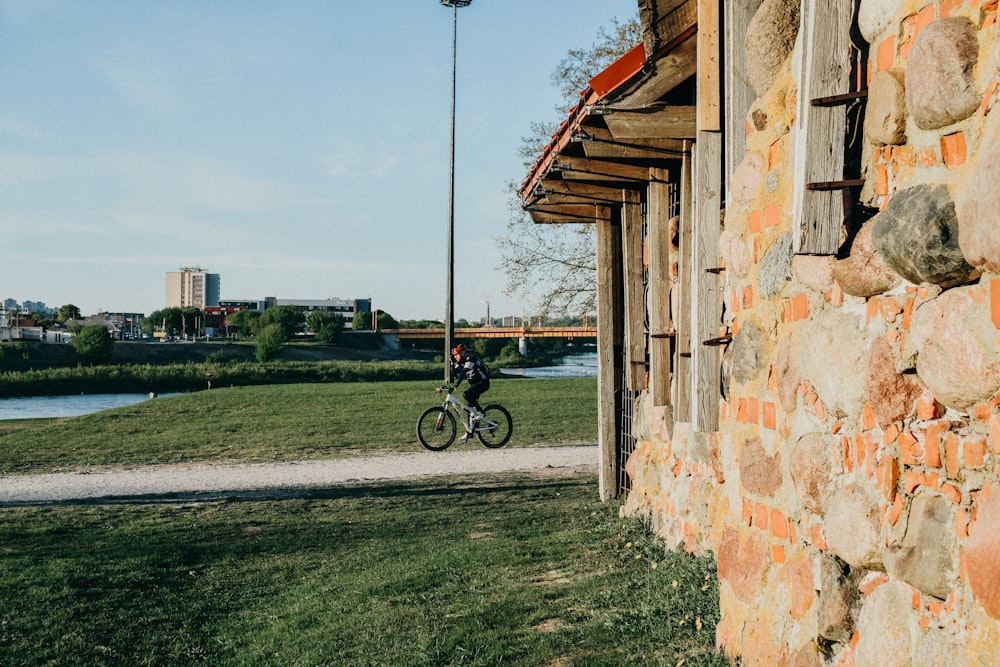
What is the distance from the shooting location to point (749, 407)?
12.6ft

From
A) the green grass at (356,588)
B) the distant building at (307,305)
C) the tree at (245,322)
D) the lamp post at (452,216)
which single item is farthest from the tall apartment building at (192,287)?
the green grass at (356,588)

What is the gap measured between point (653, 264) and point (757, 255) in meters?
2.86

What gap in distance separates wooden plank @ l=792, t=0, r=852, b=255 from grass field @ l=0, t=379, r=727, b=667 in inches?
77.3

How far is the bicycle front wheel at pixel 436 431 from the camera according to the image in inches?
543

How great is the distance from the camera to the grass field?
479 cm

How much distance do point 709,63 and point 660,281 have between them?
2266mm

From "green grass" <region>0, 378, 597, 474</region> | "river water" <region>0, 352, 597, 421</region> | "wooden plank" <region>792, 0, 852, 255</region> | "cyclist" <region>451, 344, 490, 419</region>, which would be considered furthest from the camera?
"river water" <region>0, 352, 597, 421</region>

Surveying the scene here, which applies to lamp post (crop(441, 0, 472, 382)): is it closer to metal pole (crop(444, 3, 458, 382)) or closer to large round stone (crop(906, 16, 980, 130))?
metal pole (crop(444, 3, 458, 382))

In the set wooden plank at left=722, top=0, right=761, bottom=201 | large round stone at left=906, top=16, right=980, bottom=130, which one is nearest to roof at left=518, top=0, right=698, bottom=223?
wooden plank at left=722, top=0, right=761, bottom=201

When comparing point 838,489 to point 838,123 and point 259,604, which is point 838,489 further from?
point 259,604

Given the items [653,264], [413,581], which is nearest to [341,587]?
[413,581]

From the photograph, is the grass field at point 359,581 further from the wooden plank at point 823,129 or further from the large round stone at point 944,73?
the large round stone at point 944,73

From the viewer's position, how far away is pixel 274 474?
12.2 meters

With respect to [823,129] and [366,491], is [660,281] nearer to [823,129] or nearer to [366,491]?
[823,129]
